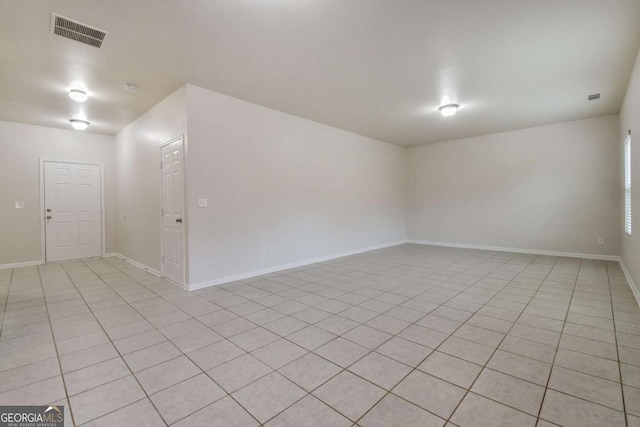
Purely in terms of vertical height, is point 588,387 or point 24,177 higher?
point 24,177

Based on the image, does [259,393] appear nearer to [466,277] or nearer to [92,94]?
[466,277]

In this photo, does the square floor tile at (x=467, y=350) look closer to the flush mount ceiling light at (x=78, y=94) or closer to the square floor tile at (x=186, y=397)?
the square floor tile at (x=186, y=397)

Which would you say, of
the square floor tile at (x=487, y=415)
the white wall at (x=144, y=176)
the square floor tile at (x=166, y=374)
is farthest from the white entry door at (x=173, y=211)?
the square floor tile at (x=487, y=415)

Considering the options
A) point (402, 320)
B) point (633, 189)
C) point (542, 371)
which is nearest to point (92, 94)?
point (402, 320)

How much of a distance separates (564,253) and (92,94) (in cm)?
913

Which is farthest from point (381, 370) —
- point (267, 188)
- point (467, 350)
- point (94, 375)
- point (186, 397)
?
point (267, 188)

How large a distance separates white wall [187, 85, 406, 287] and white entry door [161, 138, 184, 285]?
0.96 ft

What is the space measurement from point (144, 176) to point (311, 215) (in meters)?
3.19

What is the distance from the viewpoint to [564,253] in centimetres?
607

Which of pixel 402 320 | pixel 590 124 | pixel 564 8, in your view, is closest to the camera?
pixel 564 8

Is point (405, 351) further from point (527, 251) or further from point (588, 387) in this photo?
point (527, 251)

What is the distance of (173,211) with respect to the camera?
4.33 meters

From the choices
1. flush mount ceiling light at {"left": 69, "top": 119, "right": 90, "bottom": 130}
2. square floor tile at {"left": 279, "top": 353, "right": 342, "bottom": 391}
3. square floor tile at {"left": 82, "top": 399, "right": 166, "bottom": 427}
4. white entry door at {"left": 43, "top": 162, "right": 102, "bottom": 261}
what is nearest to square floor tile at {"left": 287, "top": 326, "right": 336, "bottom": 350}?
square floor tile at {"left": 279, "top": 353, "right": 342, "bottom": 391}

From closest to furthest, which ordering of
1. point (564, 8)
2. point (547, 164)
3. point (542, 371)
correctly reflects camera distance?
point (542, 371), point (564, 8), point (547, 164)
